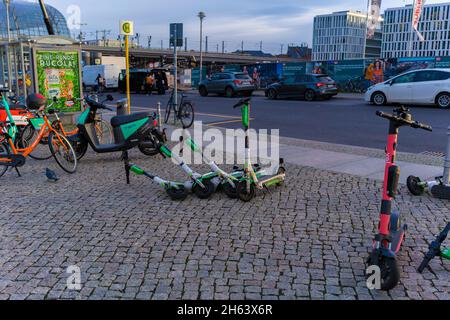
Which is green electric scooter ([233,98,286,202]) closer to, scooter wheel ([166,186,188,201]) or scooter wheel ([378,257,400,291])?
scooter wheel ([166,186,188,201])

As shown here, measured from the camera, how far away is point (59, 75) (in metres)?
11.9

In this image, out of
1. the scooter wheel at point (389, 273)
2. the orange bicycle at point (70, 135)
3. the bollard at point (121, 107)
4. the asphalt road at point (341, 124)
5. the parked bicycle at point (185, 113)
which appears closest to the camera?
the scooter wheel at point (389, 273)

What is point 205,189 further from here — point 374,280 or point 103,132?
point 103,132

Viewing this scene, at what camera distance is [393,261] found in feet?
10.7

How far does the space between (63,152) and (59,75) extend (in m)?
5.50

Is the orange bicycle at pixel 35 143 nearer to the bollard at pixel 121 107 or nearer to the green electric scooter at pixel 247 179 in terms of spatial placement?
the bollard at pixel 121 107

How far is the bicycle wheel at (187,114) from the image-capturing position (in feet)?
42.7

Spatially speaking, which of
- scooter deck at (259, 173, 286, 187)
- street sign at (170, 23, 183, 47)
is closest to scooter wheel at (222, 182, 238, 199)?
scooter deck at (259, 173, 286, 187)

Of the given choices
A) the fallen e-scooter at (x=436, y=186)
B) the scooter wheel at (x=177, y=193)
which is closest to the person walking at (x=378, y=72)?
the fallen e-scooter at (x=436, y=186)

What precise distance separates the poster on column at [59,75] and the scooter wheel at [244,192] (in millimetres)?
7382

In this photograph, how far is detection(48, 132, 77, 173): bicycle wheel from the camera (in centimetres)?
713

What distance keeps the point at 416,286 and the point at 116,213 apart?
3332 millimetres

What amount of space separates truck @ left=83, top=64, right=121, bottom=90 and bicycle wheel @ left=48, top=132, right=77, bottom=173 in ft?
109

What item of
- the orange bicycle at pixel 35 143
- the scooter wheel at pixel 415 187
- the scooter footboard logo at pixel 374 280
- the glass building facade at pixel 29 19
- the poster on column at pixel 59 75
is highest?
the glass building facade at pixel 29 19
